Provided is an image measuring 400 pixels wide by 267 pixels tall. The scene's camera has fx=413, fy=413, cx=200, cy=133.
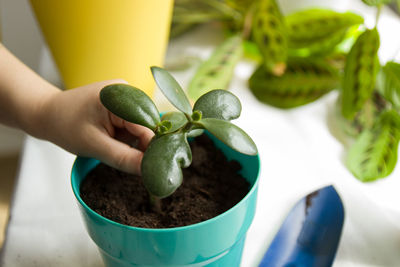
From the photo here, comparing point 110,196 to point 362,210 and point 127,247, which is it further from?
point 362,210

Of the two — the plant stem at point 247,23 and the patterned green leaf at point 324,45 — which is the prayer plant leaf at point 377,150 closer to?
the patterned green leaf at point 324,45

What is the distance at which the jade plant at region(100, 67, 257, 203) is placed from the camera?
0.32 m

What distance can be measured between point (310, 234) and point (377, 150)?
185 mm

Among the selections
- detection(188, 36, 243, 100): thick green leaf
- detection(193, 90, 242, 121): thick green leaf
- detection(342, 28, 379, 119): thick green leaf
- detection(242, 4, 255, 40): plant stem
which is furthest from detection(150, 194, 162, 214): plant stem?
detection(242, 4, 255, 40): plant stem

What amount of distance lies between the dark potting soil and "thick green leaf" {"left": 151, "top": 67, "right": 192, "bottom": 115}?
109 mm

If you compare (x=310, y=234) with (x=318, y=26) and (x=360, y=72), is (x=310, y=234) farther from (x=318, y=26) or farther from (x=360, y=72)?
(x=318, y=26)

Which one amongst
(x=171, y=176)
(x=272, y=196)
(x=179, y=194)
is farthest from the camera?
(x=272, y=196)

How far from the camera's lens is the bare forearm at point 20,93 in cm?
48

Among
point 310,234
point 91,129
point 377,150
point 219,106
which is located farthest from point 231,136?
A: point 377,150

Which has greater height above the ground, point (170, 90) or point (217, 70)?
point (170, 90)

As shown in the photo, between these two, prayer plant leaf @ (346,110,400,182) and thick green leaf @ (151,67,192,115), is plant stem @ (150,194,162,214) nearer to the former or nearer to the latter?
thick green leaf @ (151,67,192,115)

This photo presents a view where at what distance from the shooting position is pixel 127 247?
1.22 feet

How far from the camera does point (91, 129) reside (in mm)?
420

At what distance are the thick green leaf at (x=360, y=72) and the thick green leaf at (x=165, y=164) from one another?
420 mm
